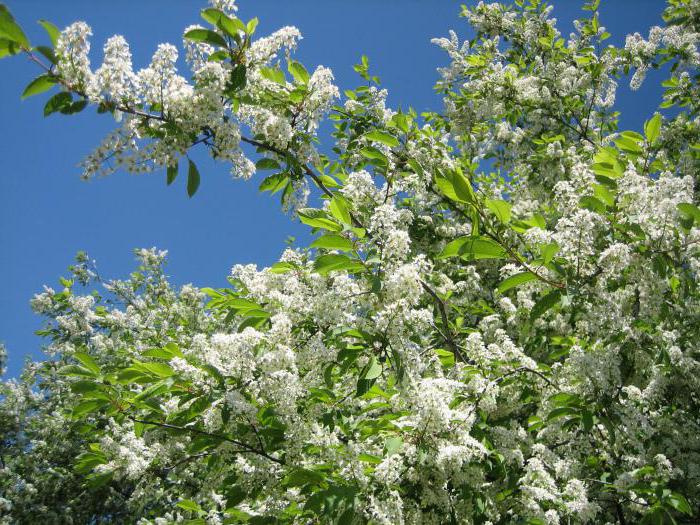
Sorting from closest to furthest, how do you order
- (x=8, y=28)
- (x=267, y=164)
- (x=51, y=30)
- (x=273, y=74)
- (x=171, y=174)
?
(x=8, y=28) < (x=51, y=30) < (x=171, y=174) < (x=273, y=74) < (x=267, y=164)

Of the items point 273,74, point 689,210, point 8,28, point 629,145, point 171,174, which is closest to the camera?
point 8,28

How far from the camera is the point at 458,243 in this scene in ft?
9.37

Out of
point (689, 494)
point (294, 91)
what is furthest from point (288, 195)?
point (689, 494)

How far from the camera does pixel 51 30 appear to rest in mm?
2547

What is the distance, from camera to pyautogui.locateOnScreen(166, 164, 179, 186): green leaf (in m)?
3.14

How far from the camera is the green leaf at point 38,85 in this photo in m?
2.60

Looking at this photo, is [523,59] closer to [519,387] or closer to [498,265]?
[498,265]

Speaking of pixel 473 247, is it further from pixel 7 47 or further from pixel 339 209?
pixel 7 47

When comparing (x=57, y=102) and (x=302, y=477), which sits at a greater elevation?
(x=57, y=102)

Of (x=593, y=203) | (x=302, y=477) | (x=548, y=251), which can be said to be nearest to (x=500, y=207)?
(x=548, y=251)

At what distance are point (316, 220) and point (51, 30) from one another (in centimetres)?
173

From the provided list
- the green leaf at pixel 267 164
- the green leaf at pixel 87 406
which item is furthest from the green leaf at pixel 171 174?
the green leaf at pixel 87 406

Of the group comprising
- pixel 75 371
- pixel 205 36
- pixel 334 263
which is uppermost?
pixel 205 36

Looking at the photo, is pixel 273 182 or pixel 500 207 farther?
pixel 273 182
